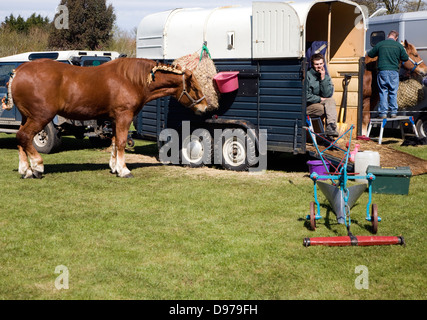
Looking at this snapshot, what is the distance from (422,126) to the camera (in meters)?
16.1

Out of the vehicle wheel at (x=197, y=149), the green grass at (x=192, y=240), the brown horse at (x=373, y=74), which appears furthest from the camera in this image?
the brown horse at (x=373, y=74)

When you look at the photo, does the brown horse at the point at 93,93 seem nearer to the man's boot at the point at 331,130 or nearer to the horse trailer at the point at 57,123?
the man's boot at the point at 331,130

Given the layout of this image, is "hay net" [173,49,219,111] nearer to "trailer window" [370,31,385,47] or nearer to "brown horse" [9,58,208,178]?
"brown horse" [9,58,208,178]

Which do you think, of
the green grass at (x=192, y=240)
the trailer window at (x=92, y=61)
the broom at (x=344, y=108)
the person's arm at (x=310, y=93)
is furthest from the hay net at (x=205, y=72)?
the trailer window at (x=92, y=61)

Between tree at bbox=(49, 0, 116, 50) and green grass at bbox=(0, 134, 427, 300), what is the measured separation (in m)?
30.9

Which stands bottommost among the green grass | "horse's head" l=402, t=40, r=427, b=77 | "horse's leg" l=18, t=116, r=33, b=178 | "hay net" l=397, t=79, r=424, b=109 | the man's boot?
the green grass

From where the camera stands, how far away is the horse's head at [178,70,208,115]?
12.1 metres

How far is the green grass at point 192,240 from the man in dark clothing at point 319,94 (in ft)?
4.06

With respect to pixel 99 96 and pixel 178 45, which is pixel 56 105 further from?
pixel 178 45

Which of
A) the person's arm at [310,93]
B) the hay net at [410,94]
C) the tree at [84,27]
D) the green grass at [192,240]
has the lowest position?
the green grass at [192,240]

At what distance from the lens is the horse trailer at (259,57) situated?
37.8 ft

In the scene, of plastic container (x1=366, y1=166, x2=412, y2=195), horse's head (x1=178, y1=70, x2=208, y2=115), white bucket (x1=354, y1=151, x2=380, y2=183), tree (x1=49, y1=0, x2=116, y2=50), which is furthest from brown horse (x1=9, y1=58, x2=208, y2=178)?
tree (x1=49, y1=0, x2=116, y2=50)

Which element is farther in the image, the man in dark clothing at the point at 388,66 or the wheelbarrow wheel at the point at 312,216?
the man in dark clothing at the point at 388,66
